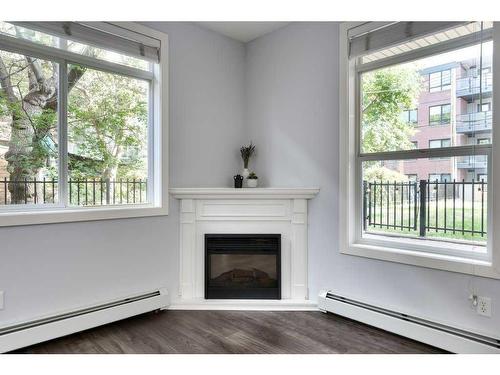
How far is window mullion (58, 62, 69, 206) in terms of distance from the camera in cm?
246

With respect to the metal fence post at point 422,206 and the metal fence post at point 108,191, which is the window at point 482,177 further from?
the metal fence post at point 108,191

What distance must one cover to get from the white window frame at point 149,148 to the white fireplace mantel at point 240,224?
0.68ft

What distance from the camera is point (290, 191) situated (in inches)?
114

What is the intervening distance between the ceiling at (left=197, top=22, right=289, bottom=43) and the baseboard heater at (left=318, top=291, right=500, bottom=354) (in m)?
2.59

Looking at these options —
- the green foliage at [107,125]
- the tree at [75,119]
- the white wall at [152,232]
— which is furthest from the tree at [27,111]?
the white wall at [152,232]

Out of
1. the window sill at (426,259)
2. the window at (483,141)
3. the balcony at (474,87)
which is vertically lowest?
the window sill at (426,259)

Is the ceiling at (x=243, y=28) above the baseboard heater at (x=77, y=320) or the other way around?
above

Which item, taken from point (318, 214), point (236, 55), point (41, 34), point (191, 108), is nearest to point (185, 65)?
point (191, 108)

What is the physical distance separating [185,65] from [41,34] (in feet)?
3.80

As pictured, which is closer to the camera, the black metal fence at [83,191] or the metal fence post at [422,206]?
the black metal fence at [83,191]

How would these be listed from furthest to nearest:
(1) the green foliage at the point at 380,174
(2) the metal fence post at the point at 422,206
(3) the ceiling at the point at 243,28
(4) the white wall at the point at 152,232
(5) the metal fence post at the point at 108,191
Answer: (3) the ceiling at the point at 243,28 < (5) the metal fence post at the point at 108,191 < (1) the green foliage at the point at 380,174 < (2) the metal fence post at the point at 422,206 < (4) the white wall at the point at 152,232

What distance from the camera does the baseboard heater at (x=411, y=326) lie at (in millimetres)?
1969

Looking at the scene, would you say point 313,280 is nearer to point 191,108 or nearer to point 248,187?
point 248,187

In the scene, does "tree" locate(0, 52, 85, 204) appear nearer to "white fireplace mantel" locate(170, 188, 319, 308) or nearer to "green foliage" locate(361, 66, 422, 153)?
"white fireplace mantel" locate(170, 188, 319, 308)
